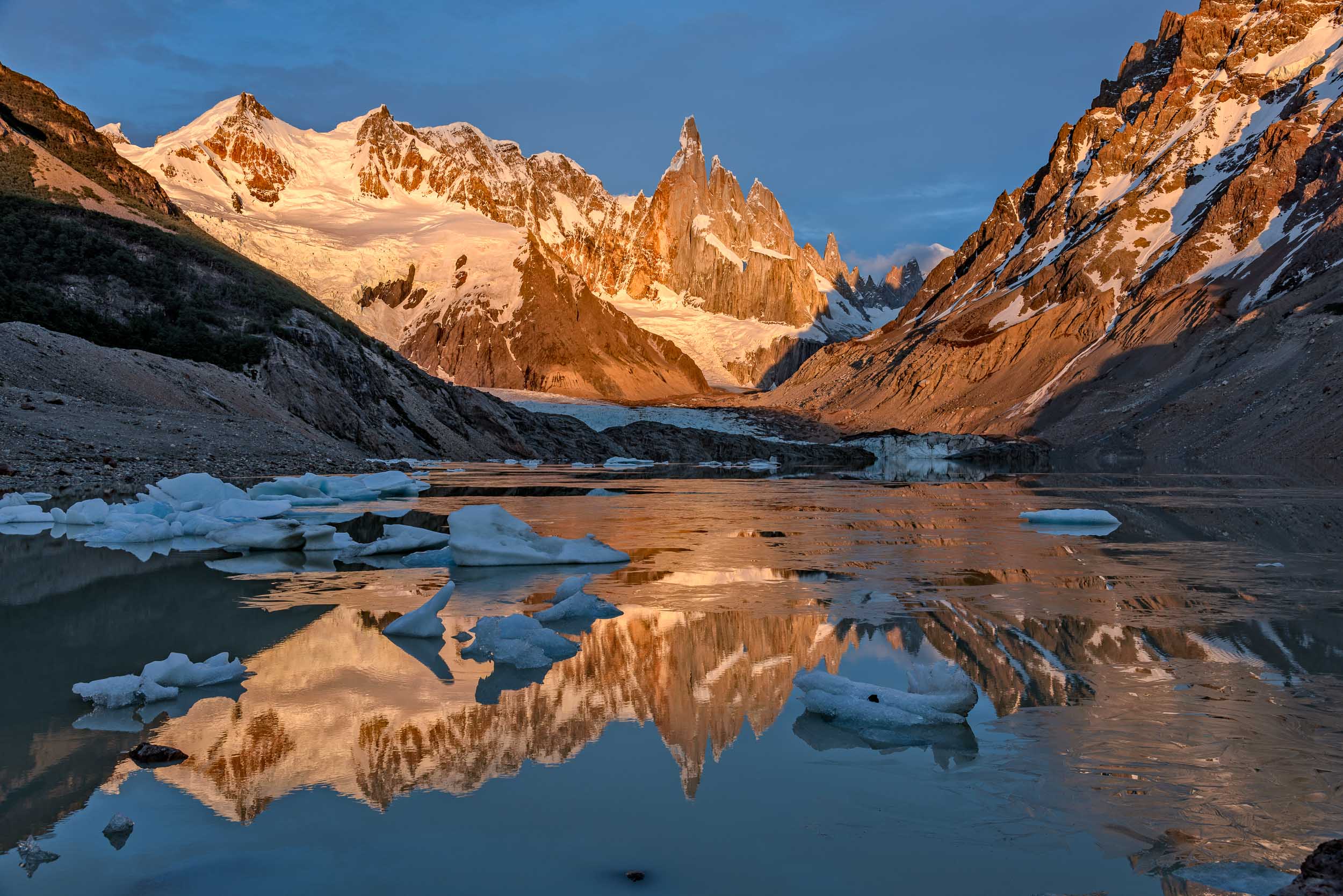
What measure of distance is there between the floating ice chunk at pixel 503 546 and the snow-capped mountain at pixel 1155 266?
51302 millimetres

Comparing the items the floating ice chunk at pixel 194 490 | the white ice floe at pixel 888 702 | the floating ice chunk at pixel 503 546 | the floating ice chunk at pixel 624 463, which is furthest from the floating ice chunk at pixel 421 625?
the floating ice chunk at pixel 624 463

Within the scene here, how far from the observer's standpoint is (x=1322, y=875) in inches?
147

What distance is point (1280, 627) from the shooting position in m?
10.1

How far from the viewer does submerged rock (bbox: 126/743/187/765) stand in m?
5.93

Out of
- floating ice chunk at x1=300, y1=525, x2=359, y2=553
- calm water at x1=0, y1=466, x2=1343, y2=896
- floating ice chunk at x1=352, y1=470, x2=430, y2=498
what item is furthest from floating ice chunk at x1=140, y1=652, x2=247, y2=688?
floating ice chunk at x1=352, y1=470, x2=430, y2=498

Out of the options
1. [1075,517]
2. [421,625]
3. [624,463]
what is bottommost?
[421,625]

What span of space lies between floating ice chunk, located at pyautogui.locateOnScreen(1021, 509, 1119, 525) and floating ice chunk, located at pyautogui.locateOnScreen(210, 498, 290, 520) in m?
16.6

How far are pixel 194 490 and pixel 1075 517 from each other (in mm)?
19540

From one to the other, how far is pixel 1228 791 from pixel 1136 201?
134588 mm

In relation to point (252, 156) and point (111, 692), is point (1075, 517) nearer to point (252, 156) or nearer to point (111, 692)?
point (111, 692)

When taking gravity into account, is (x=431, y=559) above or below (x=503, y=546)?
below

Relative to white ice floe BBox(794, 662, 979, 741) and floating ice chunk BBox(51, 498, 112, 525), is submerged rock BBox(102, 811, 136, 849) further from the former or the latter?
floating ice chunk BBox(51, 498, 112, 525)

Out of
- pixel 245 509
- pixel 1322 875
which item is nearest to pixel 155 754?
pixel 1322 875

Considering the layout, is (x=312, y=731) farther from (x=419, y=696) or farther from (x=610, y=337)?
(x=610, y=337)
